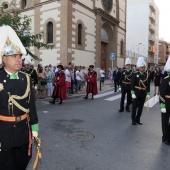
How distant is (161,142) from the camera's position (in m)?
5.85

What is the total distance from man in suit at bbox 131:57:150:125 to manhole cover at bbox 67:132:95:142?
1931 millimetres

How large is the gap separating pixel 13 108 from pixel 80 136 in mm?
3444

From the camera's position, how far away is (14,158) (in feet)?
A: 9.57

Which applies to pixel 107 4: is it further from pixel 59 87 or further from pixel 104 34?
pixel 59 87

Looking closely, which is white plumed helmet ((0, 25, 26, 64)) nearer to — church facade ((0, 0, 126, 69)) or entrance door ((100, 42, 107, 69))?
church facade ((0, 0, 126, 69))

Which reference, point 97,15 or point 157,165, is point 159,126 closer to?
point 157,165

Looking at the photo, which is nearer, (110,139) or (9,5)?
(110,139)

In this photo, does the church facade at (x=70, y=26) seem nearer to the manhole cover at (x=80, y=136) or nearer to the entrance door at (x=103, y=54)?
the entrance door at (x=103, y=54)

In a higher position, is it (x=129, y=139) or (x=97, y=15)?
(x=97, y=15)

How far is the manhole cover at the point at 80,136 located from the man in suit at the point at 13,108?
288 cm

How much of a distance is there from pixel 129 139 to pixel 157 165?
1.55m

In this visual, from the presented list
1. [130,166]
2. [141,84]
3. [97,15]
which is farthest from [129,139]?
[97,15]

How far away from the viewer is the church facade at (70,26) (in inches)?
800

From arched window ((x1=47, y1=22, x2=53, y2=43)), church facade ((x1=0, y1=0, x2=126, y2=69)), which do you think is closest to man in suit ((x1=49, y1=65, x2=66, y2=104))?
church facade ((x1=0, y1=0, x2=126, y2=69))
